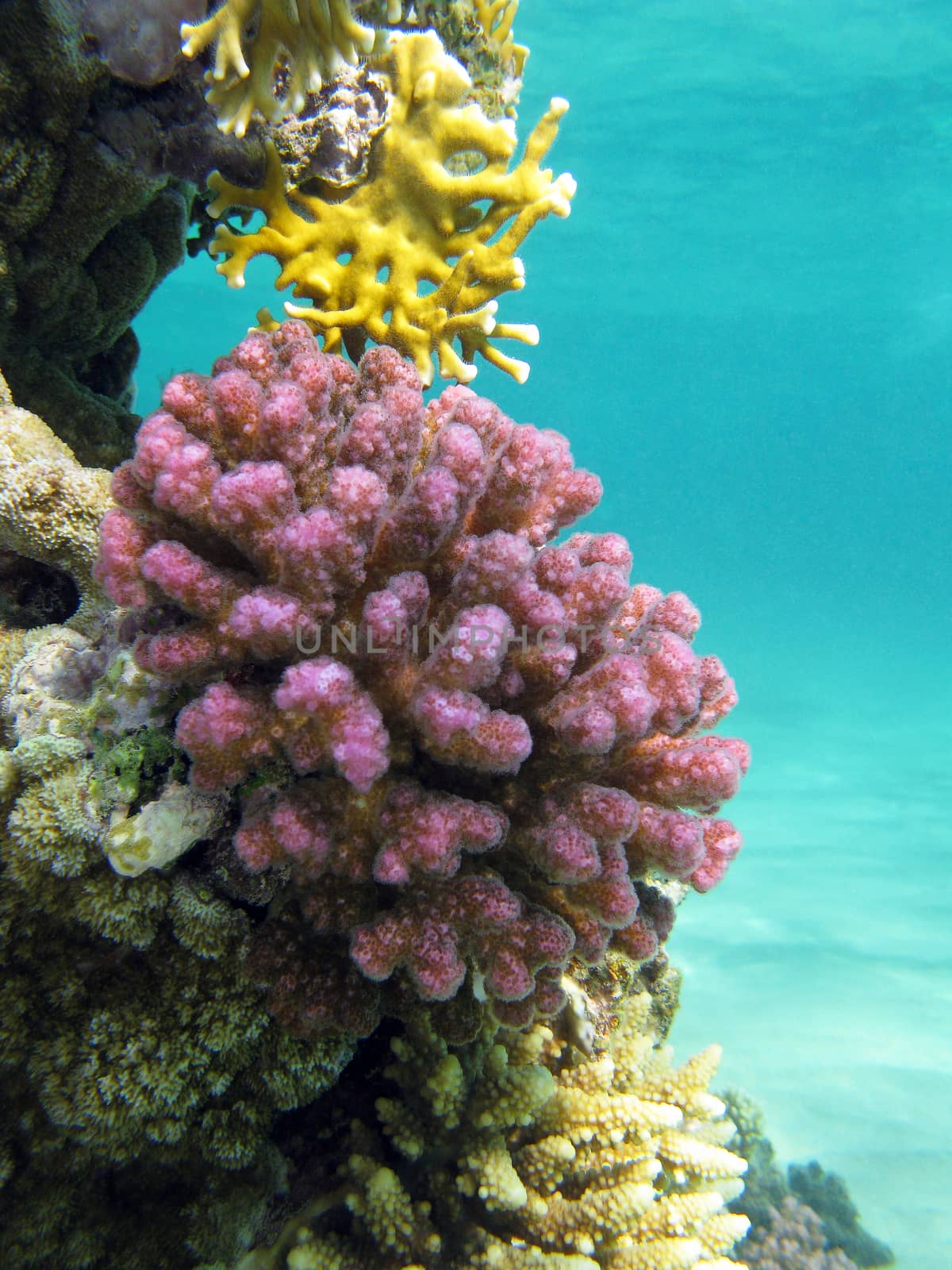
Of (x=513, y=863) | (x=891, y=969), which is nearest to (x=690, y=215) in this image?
(x=891, y=969)

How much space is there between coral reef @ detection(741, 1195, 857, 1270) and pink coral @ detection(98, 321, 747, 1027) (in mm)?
6147

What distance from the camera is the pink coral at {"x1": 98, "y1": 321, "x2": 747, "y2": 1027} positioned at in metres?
1.69

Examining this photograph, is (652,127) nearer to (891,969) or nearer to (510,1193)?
(891,969)

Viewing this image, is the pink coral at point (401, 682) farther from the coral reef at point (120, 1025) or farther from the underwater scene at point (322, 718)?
the coral reef at point (120, 1025)

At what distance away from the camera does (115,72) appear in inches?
101

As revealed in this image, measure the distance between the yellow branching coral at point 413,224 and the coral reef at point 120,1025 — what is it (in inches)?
69.3

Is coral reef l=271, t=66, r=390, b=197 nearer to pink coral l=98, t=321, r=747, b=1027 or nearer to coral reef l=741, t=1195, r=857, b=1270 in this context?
pink coral l=98, t=321, r=747, b=1027

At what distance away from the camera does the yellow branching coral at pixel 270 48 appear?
2.37 meters

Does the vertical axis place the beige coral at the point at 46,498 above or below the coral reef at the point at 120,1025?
above

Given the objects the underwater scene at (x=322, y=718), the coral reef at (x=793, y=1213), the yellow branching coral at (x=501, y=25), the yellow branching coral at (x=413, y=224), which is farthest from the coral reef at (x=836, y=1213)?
the yellow branching coral at (x=501, y=25)

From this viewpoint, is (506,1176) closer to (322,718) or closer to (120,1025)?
(120,1025)

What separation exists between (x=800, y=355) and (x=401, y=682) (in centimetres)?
8390

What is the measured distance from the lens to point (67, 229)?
2.89 metres

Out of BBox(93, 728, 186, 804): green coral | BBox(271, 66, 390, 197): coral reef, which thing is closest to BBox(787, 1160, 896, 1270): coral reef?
BBox(93, 728, 186, 804): green coral
